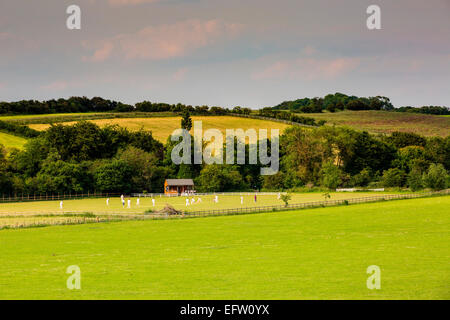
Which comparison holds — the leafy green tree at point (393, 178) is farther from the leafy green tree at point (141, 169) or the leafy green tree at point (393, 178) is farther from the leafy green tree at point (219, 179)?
the leafy green tree at point (141, 169)

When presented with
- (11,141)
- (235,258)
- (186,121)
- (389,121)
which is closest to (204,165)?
(186,121)

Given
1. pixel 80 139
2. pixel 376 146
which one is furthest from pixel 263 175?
pixel 80 139

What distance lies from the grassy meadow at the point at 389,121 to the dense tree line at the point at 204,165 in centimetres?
1283

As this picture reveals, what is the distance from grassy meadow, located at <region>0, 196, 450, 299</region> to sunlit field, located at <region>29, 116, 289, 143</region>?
86537mm

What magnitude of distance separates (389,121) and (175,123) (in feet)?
175

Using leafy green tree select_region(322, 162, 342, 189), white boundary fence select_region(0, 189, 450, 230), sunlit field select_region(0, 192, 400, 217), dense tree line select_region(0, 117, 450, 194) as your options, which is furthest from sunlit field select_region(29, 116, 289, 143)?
white boundary fence select_region(0, 189, 450, 230)

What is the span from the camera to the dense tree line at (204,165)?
9569 cm

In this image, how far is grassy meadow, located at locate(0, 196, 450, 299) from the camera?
71.6 ft

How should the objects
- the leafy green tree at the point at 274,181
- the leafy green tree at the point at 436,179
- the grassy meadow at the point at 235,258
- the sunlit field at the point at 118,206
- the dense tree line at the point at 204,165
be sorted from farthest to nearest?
1. the leafy green tree at the point at 274,181
2. the dense tree line at the point at 204,165
3. the leafy green tree at the point at 436,179
4. the sunlit field at the point at 118,206
5. the grassy meadow at the point at 235,258

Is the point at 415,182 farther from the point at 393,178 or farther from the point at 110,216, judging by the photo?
the point at 110,216

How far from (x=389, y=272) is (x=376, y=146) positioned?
91.2 m

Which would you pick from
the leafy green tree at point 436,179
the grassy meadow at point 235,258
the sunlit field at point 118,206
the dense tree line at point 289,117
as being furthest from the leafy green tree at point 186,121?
the grassy meadow at point 235,258

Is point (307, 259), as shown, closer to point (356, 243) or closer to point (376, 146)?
point (356, 243)

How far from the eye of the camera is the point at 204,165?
4604 inches
